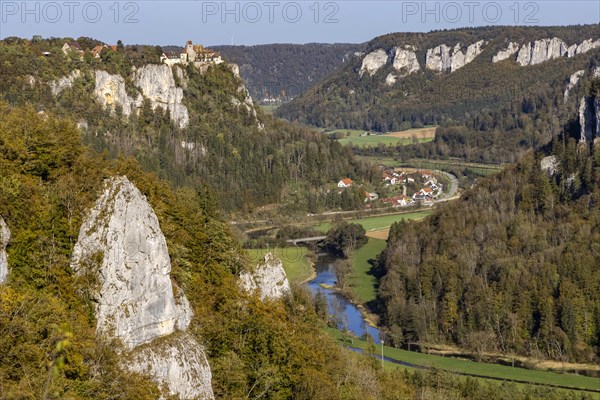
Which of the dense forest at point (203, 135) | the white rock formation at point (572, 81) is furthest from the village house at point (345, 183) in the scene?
the white rock formation at point (572, 81)

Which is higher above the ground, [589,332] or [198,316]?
[198,316]

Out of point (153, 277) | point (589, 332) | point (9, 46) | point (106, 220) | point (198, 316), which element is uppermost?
point (9, 46)

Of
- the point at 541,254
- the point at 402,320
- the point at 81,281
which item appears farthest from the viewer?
the point at 541,254

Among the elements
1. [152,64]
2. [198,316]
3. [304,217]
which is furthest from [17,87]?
[198,316]

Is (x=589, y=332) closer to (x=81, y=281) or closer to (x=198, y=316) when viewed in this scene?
(x=198, y=316)

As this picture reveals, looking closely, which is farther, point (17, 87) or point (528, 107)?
point (528, 107)

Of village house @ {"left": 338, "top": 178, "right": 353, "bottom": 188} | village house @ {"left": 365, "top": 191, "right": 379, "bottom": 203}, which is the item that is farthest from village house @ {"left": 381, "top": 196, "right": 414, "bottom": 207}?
village house @ {"left": 338, "top": 178, "right": 353, "bottom": 188}

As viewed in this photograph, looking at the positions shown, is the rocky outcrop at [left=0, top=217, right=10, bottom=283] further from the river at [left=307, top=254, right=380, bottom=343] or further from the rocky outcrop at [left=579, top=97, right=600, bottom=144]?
the rocky outcrop at [left=579, top=97, right=600, bottom=144]
